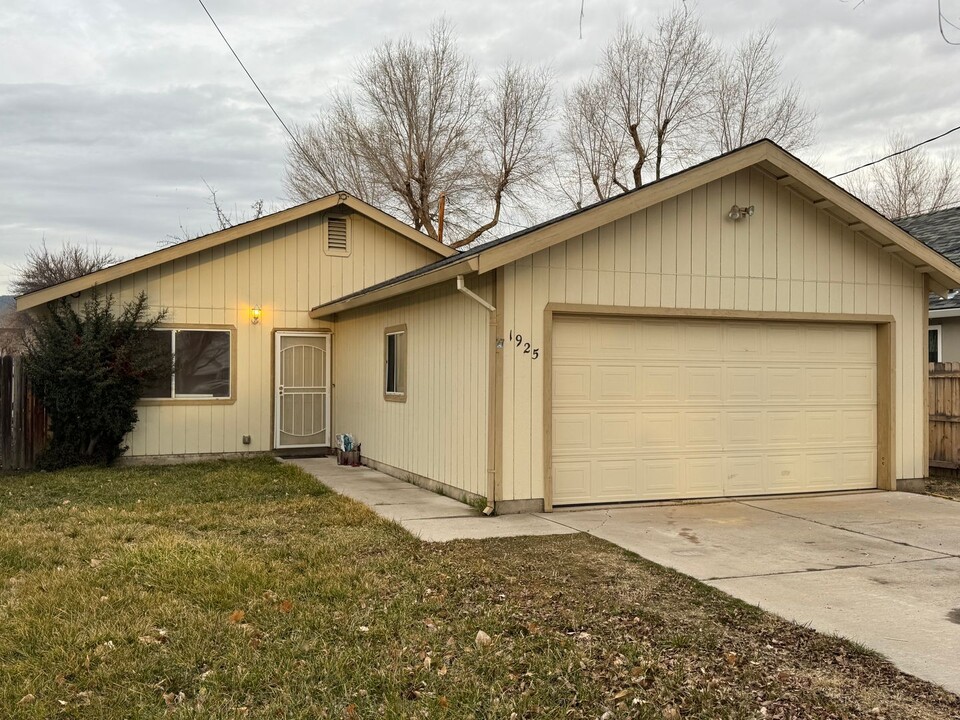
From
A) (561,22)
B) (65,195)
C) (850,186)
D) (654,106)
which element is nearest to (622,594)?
(561,22)

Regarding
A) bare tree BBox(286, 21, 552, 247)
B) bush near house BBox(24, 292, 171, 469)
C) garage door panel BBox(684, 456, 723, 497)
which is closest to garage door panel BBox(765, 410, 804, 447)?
garage door panel BBox(684, 456, 723, 497)

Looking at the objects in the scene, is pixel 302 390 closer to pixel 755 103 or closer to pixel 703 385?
pixel 703 385

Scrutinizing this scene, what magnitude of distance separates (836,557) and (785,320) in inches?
140

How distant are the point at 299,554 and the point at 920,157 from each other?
2888 cm

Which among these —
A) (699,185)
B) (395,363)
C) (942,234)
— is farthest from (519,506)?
(942,234)

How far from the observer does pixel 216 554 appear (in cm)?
577

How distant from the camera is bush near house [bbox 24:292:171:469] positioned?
10773 millimetres

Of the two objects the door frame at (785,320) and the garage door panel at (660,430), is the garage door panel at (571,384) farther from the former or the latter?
the garage door panel at (660,430)

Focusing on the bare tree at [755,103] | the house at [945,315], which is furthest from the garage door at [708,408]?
the bare tree at [755,103]

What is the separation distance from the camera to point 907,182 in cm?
2805

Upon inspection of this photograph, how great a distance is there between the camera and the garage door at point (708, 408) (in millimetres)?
8109

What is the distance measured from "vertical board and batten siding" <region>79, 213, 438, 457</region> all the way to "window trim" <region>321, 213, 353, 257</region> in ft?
→ 0.16

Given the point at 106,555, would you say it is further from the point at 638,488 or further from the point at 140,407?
the point at 140,407

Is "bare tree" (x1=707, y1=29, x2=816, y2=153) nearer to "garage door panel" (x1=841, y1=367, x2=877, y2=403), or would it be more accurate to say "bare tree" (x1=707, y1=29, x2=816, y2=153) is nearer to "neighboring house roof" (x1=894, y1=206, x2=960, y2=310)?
"neighboring house roof" (x1=894, y1=206, x2=960, y2=310)
